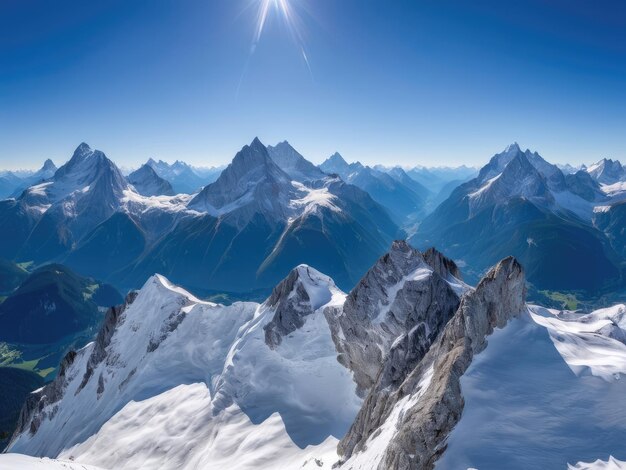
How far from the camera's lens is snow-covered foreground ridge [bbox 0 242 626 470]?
30438mm

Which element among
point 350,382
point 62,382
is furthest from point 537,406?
point 62,382

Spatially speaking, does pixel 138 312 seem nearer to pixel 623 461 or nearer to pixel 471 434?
pixel 471 434

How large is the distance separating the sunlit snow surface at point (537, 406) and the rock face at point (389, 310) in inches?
538

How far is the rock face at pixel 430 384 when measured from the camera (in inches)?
1136

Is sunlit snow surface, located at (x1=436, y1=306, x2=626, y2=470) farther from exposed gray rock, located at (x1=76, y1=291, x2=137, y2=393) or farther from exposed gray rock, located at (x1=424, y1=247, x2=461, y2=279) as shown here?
exposed gray rock, located at (x1=76, y1=291, x2=137, y2=393)

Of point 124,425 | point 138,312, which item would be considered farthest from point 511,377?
point 138,312

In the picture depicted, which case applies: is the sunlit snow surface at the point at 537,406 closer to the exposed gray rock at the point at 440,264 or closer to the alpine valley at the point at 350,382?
the alpine valley at the point at 350,382

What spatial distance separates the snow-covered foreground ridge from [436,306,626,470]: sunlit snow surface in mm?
137

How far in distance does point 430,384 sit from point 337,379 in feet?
131

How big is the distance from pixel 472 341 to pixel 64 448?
94.8m

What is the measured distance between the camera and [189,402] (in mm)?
80562

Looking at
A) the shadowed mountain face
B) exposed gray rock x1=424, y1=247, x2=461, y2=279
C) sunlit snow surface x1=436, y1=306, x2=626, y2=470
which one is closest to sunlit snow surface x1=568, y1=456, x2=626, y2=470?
sunlit snow surface x1=436, y1=306, x2=626, y2=470

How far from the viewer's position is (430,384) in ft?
112

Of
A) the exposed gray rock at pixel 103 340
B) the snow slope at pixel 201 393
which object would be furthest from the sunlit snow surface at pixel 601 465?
the exposed gray rock at pixel 103 340
